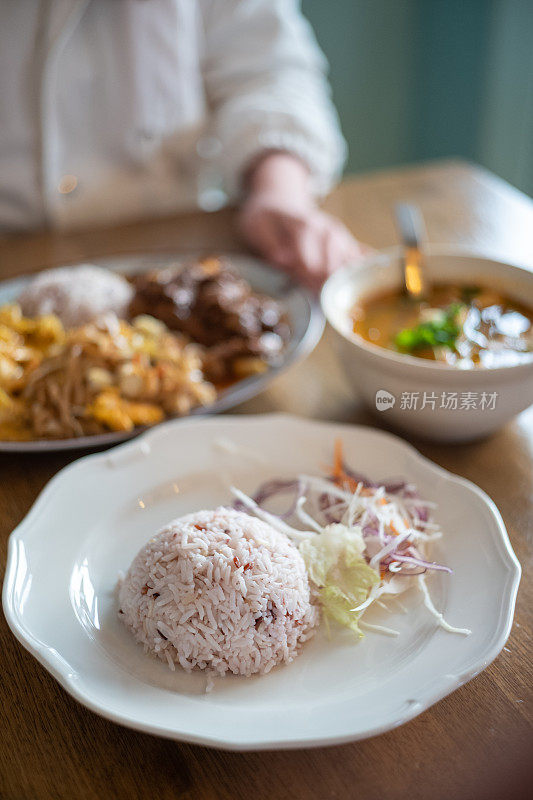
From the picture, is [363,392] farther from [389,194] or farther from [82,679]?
[389,194]

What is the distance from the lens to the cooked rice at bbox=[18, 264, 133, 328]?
4.64 ft

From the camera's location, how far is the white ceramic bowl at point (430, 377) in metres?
1.05

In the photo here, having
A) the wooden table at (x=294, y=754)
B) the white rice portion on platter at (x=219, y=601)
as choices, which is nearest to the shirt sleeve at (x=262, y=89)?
the wooden table at (x=294, y=754)

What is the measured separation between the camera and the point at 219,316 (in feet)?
4.68

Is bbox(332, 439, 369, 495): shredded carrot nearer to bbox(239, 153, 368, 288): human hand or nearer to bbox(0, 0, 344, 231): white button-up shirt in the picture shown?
bbox(239, 153, 368, 288): human hand

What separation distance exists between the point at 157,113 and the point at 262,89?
28 cm

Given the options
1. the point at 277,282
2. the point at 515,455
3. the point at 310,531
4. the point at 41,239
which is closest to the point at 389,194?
the point at 277,282

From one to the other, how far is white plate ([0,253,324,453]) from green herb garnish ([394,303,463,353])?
0.64 ft

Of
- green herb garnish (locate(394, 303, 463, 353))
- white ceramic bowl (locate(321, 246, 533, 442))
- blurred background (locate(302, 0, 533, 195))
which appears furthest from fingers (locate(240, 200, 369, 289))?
blurred background (locate(302, 0, 533, 195))

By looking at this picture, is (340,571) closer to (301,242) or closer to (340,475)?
(340,475)

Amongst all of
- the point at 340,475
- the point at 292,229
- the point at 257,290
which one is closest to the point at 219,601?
the point at 340,475

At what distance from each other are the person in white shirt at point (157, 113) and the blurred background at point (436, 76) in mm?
1703

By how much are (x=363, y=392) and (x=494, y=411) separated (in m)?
0.20

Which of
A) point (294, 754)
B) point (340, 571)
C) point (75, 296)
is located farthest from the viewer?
point (75, 296)
